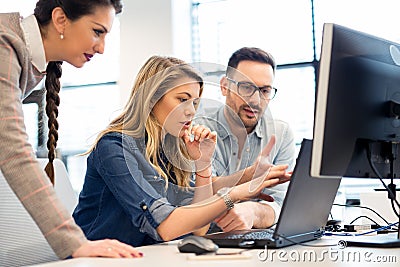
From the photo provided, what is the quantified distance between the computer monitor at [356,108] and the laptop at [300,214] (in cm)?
9

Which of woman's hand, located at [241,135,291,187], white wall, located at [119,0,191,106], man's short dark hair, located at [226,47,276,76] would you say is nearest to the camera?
woman's hand, located at [241,135,291,187]

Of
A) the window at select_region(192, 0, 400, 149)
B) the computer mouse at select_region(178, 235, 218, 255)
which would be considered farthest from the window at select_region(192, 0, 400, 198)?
the computer mouse at select_region(178, 235, 218, 255)

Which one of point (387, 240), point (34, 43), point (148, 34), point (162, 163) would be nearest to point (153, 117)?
point (162, 163)

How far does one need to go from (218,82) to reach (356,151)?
1.29 ft

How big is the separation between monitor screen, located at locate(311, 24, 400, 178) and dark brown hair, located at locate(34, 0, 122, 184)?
723 mm

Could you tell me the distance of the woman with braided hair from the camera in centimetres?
122

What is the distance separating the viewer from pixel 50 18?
1655 mm

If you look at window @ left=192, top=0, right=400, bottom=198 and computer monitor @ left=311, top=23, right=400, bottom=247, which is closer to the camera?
computer monitor @ left=311, top=23, right=400, bottom=247

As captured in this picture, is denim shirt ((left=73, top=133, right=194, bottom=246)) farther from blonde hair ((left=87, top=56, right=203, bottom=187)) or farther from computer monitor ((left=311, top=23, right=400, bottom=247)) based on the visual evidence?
computer monitor ((left=311, top=23, right=400, bottom=247))

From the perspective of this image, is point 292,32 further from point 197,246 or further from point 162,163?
point 197,246

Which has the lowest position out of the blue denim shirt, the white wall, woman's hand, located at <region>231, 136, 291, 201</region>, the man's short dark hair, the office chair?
the office chair

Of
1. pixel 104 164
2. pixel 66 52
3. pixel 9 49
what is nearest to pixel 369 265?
pixel 104 164

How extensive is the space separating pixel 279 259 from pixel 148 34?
3.32 m

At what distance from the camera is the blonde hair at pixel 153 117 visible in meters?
1.50
